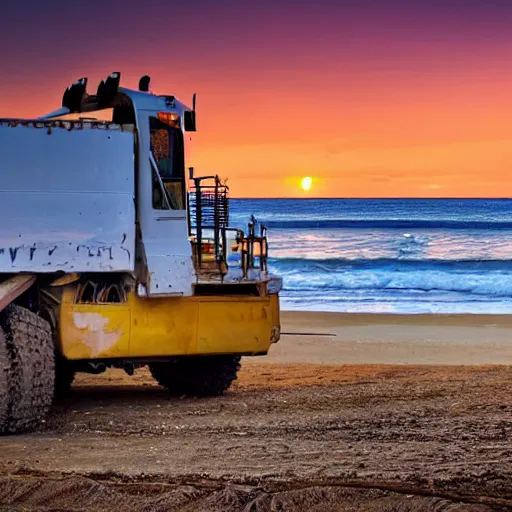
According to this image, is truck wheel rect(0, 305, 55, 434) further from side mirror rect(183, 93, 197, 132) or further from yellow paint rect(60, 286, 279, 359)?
side mirror rect(183, 93, 197, 132)

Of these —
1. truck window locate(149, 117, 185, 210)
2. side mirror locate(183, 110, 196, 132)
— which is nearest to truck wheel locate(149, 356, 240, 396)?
truck window locate(149, 117, 185, 210)

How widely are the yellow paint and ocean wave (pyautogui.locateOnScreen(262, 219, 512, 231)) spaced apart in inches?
2110

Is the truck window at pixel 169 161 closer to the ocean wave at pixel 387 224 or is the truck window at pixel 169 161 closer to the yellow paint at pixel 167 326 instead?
the yellow paint at pixel 167 326

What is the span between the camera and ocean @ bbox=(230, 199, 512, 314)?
90.8ft

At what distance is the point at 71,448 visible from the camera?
7.47 metres

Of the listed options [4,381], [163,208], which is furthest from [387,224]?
[4,381]

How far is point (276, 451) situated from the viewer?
713 cm

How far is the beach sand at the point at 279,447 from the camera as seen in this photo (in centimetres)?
593

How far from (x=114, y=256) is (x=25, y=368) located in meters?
1.20

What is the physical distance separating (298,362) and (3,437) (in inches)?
300

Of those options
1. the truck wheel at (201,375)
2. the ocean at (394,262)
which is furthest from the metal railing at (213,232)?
the ocean at (394,262)

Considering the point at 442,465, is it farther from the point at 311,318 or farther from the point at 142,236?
the point at 311,318

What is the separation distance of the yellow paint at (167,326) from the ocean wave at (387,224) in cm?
5361

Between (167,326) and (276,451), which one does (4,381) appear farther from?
(276,451)
